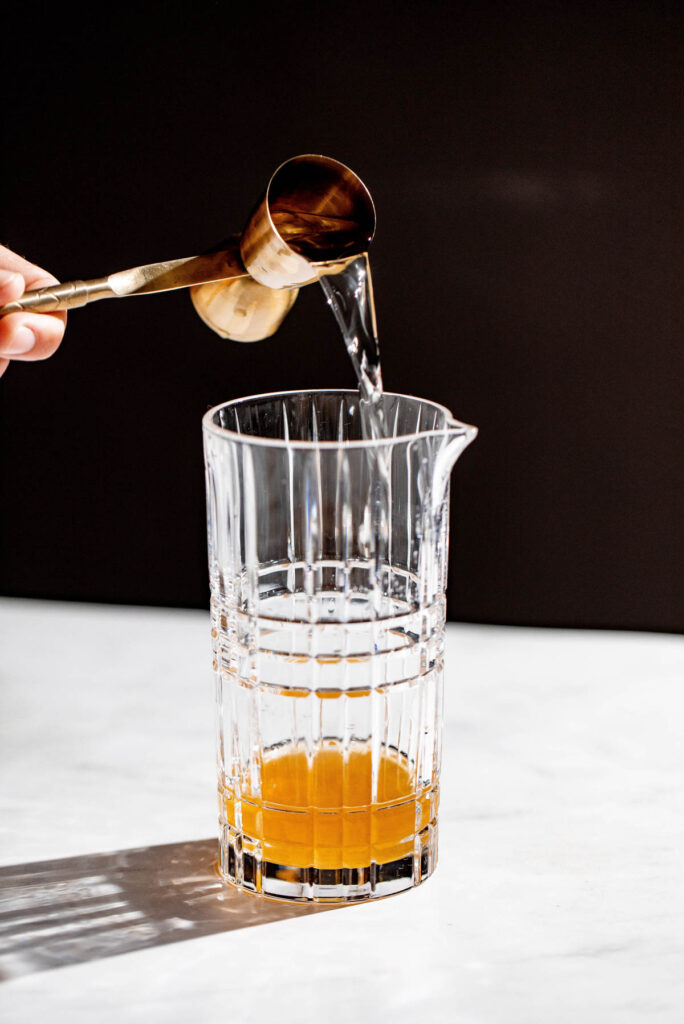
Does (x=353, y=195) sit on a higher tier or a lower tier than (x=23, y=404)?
higher

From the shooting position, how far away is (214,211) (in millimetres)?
1244

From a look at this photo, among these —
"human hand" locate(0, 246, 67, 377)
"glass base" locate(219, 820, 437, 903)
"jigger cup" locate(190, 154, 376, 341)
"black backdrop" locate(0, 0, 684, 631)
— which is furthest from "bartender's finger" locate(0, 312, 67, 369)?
"glass base" locate(219, 820, 437, 903)

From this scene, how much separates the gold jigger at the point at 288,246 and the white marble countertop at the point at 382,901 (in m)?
0.36

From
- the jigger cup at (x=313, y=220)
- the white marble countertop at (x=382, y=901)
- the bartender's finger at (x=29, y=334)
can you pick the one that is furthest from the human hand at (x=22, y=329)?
the white marble countertop at (x=382, y=901)

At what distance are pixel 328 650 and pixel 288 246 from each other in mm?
288

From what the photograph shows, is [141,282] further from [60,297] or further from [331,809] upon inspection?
[331,809]

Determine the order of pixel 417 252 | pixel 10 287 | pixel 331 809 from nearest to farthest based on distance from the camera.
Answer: pixel 331 809, pixel 10 287, pixel 417 252

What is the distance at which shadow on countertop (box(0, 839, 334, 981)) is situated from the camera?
772mm

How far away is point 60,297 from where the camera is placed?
897mm

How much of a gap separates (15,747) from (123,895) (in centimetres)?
24

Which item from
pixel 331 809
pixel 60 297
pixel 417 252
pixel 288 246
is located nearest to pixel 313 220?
pixel 288 246

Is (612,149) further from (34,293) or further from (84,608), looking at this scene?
(84,608)

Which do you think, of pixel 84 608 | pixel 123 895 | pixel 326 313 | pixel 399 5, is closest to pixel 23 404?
pixel 84 608

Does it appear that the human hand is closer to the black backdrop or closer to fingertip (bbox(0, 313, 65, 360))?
fingertip (bbox(0, 313, 65, 360))
